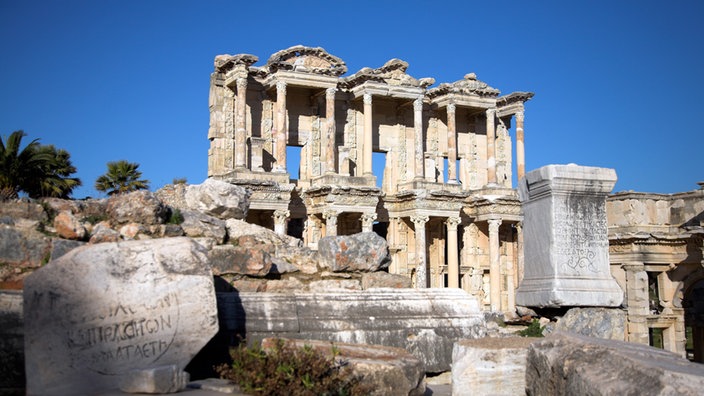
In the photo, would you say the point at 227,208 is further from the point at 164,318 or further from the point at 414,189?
the point at 414,189

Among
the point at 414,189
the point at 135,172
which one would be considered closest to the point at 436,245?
the point at 414,189

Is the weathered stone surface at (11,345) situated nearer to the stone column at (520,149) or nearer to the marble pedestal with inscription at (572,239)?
the marble pedestal with inscription at (572,239)

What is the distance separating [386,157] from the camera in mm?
34750

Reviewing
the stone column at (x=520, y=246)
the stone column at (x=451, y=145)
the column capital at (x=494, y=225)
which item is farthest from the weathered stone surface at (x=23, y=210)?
the stone column at (x=520, y=246)

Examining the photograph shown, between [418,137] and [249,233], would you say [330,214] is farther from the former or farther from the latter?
[249,233]

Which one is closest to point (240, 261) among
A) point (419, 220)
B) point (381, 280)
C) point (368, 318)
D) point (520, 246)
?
point (381, 280)

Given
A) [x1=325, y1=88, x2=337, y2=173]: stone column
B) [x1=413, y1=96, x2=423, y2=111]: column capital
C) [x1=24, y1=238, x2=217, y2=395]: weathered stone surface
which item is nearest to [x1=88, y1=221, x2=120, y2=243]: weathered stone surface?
[x1=24, y1=238, x2=217, y2=395]: weathered stone surface

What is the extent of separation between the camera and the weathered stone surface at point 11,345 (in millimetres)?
5184

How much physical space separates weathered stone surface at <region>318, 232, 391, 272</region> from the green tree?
63.2 feet

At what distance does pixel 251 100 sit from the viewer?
31.8m

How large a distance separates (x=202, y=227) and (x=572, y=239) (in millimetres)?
4157

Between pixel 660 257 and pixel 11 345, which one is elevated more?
pixel 660 257

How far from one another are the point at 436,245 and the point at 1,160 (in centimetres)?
1836

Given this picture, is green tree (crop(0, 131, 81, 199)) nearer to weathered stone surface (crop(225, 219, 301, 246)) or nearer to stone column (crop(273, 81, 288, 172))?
stone column (crop(273, 81, 288, 172))
